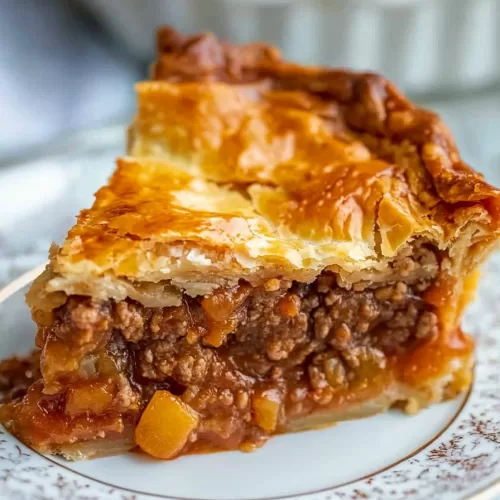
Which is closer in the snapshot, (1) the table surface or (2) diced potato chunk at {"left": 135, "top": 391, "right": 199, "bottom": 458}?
(2) diced potato chunk at {"left": 135, "top": 391, "right": 199, "bottom": 458}

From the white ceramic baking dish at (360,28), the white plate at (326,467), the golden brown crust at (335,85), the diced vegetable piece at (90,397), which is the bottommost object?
the white plate at (326,467)

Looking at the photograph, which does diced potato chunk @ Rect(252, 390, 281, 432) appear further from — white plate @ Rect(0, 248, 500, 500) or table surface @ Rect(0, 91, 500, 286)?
table surface @ Rect(0, 91, 500, 286)

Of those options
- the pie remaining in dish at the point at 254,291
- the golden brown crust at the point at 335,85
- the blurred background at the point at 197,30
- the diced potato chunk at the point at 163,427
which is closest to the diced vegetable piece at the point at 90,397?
the pie remaining in dish at the point at 254,291

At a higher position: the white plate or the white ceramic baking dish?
the white ceramic baking dish

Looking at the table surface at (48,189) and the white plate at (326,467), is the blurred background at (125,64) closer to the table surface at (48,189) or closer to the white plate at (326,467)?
the table surface at (48,189)

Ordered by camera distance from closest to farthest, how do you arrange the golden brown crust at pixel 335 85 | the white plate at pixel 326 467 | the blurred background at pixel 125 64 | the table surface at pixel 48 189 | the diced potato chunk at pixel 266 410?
the white plate at pixel 326 467
the diced potato chunk at pixel 266 410
the golden brown crust at pixel 335 85
the table surface at pixel 48 189
the blurred background at pixel 125 64

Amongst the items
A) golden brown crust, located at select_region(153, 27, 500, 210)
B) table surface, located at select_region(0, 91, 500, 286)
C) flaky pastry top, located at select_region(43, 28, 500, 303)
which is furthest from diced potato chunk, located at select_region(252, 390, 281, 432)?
table surface, located at select_region(0, 91, 500, 286)

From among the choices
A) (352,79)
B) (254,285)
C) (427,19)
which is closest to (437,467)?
(254,285)
